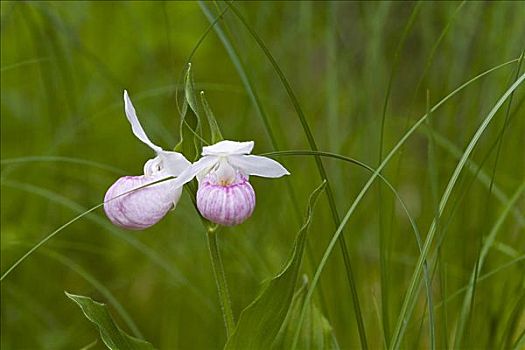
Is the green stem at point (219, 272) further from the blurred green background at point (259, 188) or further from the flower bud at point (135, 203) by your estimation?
the blurred green background at point (259, 188)

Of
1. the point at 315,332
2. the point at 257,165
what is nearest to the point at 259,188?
the point at 315,332

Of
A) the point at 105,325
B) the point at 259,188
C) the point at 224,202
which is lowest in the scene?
the point at 105,325

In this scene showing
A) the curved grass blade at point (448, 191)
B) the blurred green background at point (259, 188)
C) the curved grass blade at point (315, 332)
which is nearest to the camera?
the curved grass blade at point (448, 191)

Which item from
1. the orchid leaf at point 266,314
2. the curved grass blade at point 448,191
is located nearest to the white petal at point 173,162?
the orchid leaf at point 266,314

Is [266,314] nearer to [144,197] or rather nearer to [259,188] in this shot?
[144,197]

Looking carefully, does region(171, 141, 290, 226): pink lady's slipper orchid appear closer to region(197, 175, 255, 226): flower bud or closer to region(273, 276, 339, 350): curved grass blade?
region(197, 175, 255, 226): flower bud

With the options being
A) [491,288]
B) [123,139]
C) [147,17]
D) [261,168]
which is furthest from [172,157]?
[147,17]
